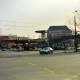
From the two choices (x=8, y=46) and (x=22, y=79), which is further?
(x=8, y=46)

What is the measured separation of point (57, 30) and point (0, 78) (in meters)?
154

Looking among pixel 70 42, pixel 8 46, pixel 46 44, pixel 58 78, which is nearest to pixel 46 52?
pixel 58 78

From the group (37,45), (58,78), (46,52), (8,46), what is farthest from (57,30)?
(58,78)

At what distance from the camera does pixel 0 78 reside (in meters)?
11.6

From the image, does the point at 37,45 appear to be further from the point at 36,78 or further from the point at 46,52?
the point at 36,78

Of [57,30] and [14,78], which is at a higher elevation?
[57,30]

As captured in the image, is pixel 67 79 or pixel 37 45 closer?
pixel 67 79

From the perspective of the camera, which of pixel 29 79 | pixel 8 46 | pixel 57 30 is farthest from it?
pixel 57 30

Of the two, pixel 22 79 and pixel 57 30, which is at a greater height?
pixel 57 30

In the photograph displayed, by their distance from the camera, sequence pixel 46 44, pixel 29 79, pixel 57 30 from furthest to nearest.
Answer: pixel 57 30, pixel 46 44, pixel 29 79

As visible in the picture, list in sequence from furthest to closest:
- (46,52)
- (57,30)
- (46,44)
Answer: (57,30) < (46,44) < (46,52)

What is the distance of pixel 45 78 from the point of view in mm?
11555

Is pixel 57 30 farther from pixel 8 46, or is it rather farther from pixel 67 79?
pixel 67 79

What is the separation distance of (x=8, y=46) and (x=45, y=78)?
371 ft
